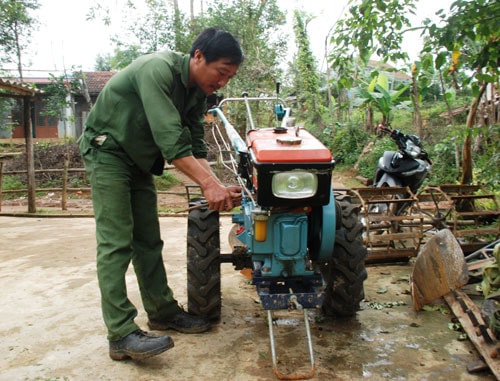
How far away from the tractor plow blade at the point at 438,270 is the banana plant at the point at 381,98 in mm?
9422

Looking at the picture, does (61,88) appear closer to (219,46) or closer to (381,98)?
(381,98)

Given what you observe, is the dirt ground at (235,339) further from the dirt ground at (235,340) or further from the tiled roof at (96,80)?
the tiled roof at (96,80)

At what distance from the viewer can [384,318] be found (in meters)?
3.37

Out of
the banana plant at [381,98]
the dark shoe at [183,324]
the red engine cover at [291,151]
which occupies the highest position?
the banana plant at [381,98]

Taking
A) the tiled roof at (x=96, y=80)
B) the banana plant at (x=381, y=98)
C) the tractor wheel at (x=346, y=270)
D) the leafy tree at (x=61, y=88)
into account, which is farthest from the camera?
the tiled roof at (x=96, y=80)

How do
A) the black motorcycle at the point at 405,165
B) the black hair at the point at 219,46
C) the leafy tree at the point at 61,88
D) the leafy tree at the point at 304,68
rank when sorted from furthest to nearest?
1. the leafy tree at the point at 61,88
2. the leafy tree at the point at 304,68
3. the black motorcycle at the point at 405,165
4. the black hair at the point at 219,46

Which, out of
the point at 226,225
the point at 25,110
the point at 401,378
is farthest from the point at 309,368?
the point at 25,110

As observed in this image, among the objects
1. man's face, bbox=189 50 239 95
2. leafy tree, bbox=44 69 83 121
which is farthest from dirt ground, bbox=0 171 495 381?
leafy tree, bbox=44 69 83 121

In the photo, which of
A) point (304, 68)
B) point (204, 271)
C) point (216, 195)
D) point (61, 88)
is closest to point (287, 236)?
point (216, 195)

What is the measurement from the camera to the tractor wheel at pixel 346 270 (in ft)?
10.2

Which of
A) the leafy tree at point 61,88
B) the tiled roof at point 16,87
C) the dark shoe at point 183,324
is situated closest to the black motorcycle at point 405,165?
the dark shoe at point 183,324

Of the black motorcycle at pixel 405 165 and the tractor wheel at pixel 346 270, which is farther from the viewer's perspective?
the black motorcycle at pixel 405 165

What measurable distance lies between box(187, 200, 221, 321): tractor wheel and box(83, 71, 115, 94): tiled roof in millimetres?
20638

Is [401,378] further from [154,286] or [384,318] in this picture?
[154,286]
